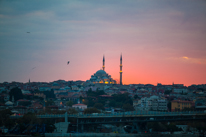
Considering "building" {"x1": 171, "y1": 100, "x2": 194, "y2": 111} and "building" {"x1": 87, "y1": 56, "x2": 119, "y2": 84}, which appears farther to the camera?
"building" {"x1": 87, "y1": 56, "x2": 119, "y2": 84}

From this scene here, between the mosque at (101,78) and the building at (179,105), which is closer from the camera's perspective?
the building at (179,105)

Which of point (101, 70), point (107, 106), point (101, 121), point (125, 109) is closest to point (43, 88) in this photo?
point (101, 70)

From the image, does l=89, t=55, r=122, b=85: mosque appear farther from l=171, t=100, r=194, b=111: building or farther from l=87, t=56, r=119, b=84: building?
l=171, t=100, r=194, b=111: building

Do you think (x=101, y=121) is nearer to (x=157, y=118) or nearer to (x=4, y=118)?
(x=157, y=118)

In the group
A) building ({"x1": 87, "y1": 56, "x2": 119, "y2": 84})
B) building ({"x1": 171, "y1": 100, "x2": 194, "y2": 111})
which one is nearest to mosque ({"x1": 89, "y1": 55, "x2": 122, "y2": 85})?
→ building ({"x1": 87, "y1": 56, "x2": 119, "y2": 84})

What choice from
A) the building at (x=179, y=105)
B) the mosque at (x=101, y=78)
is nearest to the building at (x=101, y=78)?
the mosque at (x=101, y=78)

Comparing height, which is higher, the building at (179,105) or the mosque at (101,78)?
the mosque at (101,78)

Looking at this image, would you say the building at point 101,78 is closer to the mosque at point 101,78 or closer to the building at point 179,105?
the mosque at point 101,78

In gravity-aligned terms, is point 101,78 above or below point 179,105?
above

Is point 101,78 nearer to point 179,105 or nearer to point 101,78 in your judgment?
point 101,78

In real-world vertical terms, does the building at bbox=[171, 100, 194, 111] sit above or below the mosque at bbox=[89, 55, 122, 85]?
below

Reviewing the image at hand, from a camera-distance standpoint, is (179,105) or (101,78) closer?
(179,105)

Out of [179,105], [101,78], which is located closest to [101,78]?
[101,78]
